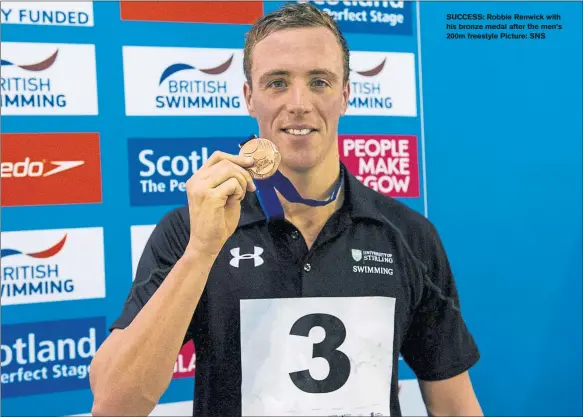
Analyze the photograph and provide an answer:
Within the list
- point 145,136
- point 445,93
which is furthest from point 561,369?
point 145,136

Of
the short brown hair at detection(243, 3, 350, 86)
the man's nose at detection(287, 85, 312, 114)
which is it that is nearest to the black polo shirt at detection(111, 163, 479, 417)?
the man's nose at detection(287, 85, 312, 114)

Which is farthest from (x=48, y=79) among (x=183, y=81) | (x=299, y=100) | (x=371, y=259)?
(x=371, y=259)

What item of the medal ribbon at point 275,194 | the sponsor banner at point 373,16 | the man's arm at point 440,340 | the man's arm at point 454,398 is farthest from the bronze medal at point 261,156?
the sponsor banner at point 373,16

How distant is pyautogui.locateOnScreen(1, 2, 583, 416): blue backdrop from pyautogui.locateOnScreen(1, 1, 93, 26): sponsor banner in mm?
351

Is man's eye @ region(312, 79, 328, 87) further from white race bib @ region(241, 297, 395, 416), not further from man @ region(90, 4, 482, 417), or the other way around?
white race bib @ region(241, 297, 395, 416)

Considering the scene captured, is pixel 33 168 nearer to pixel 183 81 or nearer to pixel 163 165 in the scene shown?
pixel 163 165

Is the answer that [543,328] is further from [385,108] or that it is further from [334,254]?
[334,254]

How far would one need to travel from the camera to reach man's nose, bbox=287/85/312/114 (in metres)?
1.49

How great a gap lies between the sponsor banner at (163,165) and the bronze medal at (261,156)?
891 millimetres

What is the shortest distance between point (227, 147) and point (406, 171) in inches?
28.4

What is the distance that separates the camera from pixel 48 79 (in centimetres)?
207

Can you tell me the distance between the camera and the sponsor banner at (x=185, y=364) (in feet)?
7.22

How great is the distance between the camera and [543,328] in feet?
8.50

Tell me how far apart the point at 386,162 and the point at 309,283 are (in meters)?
1.05
